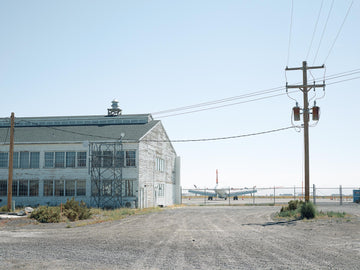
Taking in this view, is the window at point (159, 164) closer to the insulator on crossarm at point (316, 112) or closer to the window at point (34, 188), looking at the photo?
the window at point (34, 188)

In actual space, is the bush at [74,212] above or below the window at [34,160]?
below

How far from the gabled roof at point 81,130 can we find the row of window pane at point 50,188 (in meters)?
3.94

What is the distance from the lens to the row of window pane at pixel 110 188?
37094 mm

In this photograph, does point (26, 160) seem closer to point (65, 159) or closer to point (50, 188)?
point (50, 188)

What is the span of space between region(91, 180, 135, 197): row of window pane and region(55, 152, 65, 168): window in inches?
153

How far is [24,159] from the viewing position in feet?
131

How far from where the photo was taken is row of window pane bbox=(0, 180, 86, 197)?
3819 cm

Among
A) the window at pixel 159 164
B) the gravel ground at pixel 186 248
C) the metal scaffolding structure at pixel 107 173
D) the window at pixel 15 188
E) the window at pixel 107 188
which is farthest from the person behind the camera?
the window at pixel 159 164

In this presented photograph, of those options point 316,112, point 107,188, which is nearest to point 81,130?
point 107,188

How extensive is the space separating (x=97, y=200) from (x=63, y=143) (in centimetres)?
664

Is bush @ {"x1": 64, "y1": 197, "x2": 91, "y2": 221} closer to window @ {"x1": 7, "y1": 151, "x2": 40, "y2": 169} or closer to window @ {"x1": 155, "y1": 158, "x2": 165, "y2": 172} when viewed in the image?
window @ {"x1": 7, "y1": 151, "x2": 40, "y2": 169}

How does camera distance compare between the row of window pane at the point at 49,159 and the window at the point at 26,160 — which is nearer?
the row of window pane at the point at 49,159

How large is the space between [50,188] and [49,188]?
0.11 meters

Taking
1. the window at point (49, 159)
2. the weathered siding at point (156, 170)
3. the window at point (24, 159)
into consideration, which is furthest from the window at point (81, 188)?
the window at point (24, 159)
